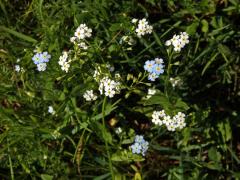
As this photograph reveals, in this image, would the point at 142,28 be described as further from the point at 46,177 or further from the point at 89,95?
the point at 46,177

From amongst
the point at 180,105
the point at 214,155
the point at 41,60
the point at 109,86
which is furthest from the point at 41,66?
the point at 214,155

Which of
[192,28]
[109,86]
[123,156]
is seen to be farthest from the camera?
[192,28]

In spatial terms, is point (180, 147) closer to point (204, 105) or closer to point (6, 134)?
point (204, 105)

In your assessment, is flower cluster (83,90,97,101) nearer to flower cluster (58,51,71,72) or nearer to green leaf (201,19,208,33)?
flower cluster (58,51,71,72)

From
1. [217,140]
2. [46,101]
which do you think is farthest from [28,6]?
[217,140]

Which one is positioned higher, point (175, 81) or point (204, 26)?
point (204, 26)

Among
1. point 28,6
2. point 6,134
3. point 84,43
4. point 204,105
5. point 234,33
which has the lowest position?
point 6,134

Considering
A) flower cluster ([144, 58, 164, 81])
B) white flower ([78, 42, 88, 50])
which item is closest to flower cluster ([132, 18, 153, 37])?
flower cluster ([144, 58, 164, 81])
